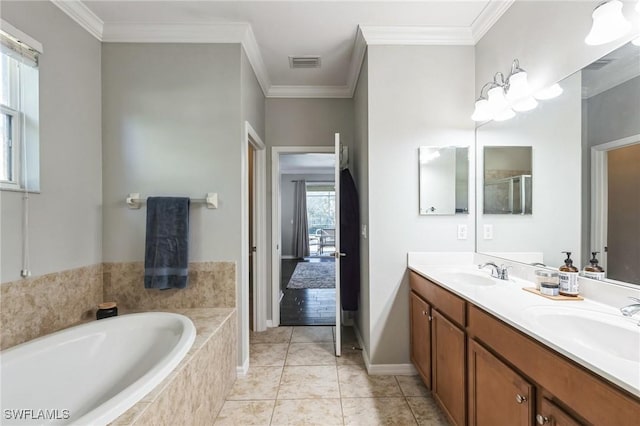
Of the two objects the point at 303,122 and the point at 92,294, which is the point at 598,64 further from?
the point at 92,294

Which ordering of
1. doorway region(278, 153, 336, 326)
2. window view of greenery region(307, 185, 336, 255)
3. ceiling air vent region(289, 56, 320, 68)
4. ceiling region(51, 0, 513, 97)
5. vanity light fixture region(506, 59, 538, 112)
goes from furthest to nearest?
window view of greenery region(307, 185, 336, 255)
doorway region(278, 153, 336, 326)
ceiling air vent region(289, 56, 320, 68)
ceiling region(51, 0, 513, 97)
vanity light fixture region(506, 59, 538, 112)

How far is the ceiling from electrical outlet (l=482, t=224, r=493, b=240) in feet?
4.74

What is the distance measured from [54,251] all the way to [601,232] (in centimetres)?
298

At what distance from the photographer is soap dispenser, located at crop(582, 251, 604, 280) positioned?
1294 millimetres

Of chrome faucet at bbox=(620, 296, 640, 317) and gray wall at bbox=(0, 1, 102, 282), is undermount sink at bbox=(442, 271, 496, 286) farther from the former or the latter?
gray wall at bbox=(0, 1, 102, 282)

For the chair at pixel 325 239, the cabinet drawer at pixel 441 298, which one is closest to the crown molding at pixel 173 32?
the cabinet drawer at pixel 441 298

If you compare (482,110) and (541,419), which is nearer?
(541,419)

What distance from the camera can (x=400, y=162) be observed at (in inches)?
86.8

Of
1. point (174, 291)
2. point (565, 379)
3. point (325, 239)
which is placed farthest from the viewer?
point (325, 239)

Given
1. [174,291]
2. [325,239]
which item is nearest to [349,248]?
[174,291]

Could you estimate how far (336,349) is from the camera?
247 centimetres

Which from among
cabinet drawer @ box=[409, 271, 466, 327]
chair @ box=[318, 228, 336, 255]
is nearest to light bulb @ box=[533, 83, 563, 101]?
cabinet drawer @ box=[409, 271, 466, 327]

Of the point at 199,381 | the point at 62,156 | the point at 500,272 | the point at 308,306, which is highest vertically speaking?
the point at 62,156

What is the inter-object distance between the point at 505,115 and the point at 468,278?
115cm
